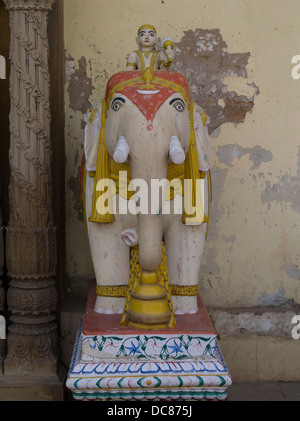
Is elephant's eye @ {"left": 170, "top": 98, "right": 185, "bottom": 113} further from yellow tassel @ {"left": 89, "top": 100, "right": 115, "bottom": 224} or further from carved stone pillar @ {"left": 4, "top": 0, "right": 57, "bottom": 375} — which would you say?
carved stone pillar @ {"left": 4, "top": 0, "right": 57, "bottom": 375}

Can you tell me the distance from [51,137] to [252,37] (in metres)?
1.06

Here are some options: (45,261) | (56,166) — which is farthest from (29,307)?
(56,166)

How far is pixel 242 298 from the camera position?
272cm

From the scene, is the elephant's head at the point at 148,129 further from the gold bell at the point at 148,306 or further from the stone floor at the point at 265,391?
the stone floor at the point at 265,391

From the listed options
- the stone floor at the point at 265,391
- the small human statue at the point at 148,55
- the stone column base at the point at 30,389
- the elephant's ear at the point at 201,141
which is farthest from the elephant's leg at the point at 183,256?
the stone floor at the point at 265,391

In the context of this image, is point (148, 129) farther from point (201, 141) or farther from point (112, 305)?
Result: point (112, 305)

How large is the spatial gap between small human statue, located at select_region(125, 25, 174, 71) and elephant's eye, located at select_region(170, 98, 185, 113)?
25 cm

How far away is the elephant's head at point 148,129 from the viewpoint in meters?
1.68

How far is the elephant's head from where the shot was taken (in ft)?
5.50

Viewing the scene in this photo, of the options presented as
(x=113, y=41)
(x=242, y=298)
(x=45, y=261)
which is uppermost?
(x=113, y=41)

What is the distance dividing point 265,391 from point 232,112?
133cm

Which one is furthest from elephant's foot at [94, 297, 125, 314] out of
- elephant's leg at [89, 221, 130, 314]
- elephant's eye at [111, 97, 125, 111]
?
elephant's eye at [111, 97, 125, 111]

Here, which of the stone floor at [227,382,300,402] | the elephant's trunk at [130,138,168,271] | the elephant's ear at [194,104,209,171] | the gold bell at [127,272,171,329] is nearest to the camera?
the elephant's trunk at [130,138,168,271]
